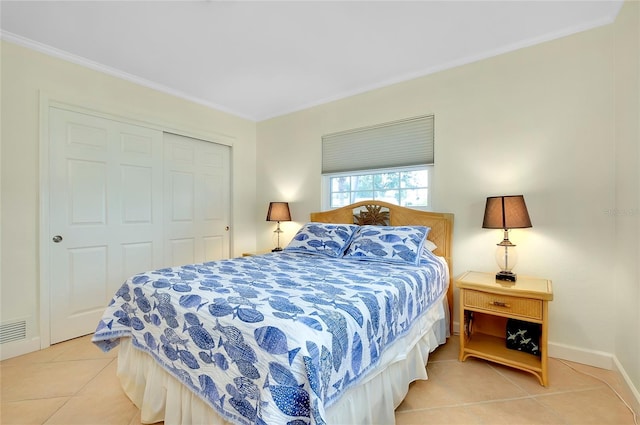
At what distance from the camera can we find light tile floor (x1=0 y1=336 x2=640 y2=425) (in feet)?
5.28

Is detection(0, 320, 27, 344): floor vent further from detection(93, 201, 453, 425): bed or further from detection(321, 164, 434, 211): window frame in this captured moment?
detection(321, 164, 434, 211): window frame

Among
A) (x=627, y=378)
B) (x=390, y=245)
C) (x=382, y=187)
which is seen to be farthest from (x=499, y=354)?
(x=382, y=187)

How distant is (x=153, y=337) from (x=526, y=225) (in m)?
2.51

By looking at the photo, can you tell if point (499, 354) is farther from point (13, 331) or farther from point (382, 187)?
point (13, 331)

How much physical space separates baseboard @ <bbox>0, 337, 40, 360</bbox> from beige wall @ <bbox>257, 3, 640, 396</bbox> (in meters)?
3.66

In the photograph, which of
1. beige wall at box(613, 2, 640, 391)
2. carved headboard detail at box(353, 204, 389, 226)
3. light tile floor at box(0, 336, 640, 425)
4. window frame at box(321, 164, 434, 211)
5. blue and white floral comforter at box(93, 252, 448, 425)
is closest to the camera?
blue and white floral comforter at box(93, 252, 448, 425)

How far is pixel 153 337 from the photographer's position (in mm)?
1562

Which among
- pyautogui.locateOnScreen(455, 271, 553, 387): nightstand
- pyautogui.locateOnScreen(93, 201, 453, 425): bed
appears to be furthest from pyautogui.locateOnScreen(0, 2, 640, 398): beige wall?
pyautogui.locateOnScreen(93, 201, 453, 425): bed

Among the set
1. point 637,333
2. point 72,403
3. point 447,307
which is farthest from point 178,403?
point 637,333

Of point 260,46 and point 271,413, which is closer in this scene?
point 271,413

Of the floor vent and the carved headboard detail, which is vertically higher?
the carved headboard detail

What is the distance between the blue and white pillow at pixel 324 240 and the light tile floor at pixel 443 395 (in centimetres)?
116

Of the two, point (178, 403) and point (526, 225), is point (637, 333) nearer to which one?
point (526, 225)

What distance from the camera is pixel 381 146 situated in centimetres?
318
